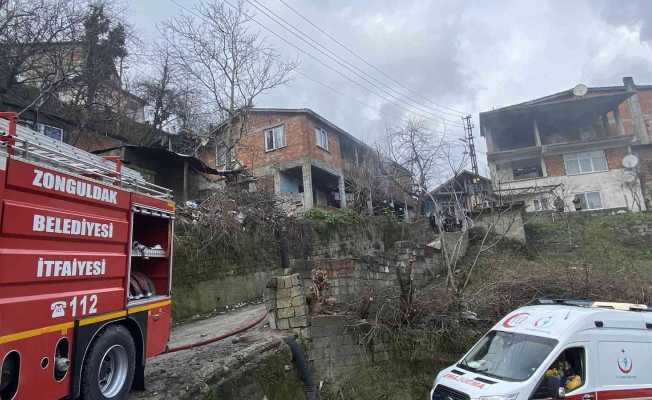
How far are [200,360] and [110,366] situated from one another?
1948 mm

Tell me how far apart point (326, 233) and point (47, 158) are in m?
12.8

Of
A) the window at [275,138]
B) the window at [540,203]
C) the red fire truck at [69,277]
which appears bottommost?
the red fire truck at [69,277]

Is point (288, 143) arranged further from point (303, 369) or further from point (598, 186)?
point (598, 186)

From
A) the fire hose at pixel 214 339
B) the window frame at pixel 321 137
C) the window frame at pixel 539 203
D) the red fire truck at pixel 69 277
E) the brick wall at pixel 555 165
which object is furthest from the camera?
the brick wall at pixel 555 165

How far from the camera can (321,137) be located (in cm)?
2431

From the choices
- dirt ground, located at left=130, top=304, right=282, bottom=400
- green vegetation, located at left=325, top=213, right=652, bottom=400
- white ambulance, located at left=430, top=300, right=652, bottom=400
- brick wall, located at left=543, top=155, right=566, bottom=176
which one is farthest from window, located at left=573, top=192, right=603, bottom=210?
dirt ground, located at left=130, top=304, right=282, bottom=400

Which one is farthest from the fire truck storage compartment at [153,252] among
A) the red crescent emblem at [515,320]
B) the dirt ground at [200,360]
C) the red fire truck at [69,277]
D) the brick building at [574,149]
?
the brick building at [574,149]

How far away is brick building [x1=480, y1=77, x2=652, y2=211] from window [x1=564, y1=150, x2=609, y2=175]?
55mm

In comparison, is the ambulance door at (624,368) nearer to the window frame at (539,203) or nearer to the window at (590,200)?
the window frame at (539,203)

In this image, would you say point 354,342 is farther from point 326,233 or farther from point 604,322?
point 326,233

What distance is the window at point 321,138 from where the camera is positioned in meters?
23.8

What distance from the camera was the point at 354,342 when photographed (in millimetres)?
8164

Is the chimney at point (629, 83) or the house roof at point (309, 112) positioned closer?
the house roof at point (309, 112)

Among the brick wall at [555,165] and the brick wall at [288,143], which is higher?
the brick wall at [288,143]
